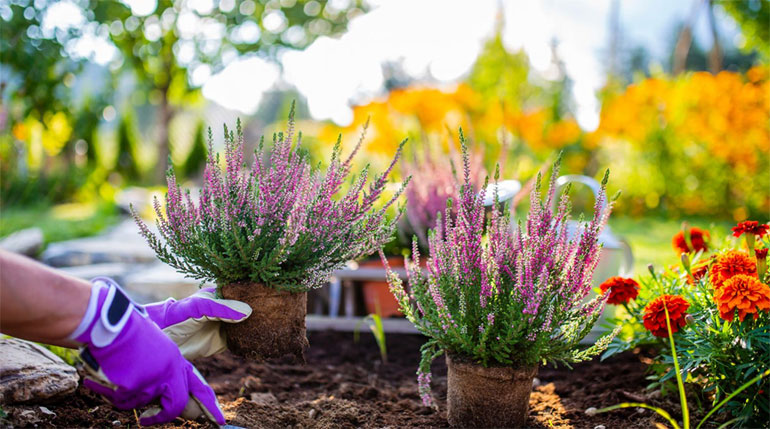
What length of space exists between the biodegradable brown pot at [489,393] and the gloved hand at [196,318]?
2.28 ft

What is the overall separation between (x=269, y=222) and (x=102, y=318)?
65cm

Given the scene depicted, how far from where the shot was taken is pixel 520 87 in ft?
34.6

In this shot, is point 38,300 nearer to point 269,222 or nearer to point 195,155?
point 269,222

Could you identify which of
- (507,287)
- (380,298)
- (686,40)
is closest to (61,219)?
(380,298)

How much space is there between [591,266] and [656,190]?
817 cm

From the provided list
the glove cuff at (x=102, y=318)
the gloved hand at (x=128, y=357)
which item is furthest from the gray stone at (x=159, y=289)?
the glove cuff at (x=102, y=318)

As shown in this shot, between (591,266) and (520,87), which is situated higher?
(520,87)

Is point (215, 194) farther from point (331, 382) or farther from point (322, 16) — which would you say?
point (322, 16)

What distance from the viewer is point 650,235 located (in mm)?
7656

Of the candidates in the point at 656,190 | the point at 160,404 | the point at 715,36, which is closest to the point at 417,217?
the point at 160,404

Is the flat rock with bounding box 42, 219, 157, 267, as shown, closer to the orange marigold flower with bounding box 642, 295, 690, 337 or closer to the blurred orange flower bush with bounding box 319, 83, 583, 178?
the blurred orange flower bush with bounding box 319, 83, 583, 178

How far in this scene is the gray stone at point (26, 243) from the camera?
5327mm

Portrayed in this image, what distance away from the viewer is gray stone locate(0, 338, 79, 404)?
2027mm

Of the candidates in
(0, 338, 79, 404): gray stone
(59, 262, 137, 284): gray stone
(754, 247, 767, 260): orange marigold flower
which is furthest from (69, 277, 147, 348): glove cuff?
(59, 262, 137, 284): gray stone
